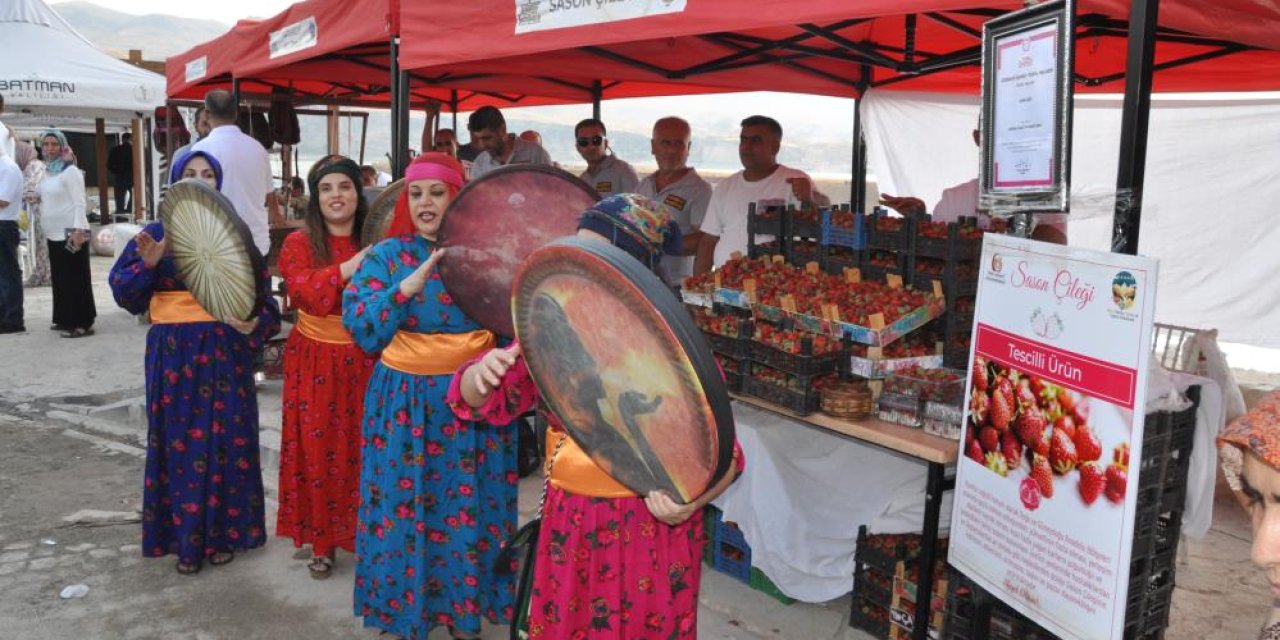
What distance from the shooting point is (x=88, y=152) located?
31.5 metres

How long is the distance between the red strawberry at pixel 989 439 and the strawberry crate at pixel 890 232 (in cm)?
128

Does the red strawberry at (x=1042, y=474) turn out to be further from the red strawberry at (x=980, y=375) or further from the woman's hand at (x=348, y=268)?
the woman's hand at (x=348, y=268)

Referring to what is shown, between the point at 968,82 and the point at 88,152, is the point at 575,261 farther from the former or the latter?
the point at 88,152

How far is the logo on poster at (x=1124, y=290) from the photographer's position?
2.17 metres

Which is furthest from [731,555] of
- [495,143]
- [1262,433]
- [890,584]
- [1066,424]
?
[495,143]

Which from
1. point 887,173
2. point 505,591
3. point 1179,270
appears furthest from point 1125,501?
point 887,173

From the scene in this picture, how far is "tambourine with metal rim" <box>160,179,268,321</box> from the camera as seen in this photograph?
3639mm

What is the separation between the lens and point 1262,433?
4.35ft

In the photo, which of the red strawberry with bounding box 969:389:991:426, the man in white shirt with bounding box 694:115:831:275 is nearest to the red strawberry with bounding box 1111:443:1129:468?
the red strawberry with bounding box 969:389:991:426

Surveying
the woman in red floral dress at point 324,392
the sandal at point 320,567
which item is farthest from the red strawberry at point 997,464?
the sandal at point 320,567

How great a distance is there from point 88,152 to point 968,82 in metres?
32.8

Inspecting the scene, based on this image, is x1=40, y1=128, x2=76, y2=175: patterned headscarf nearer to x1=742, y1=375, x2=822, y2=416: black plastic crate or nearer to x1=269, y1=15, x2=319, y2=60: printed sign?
x1=269, y1=15, x2=319, y2=60: printed sign

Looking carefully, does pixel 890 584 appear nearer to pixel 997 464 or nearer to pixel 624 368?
pixel 997 464

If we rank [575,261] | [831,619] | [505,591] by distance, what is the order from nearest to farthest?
[575,261] → [505,591] → [831,619]
